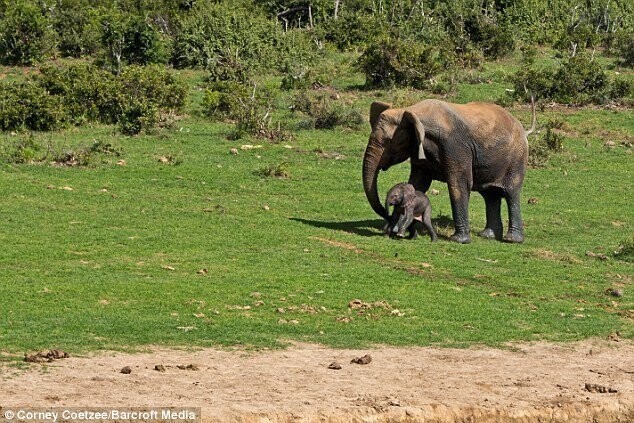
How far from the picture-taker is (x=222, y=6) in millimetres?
36094

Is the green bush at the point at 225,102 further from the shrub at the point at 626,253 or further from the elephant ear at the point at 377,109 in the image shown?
the shrub at the point at 626,253

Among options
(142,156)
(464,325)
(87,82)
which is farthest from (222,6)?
(464,325)

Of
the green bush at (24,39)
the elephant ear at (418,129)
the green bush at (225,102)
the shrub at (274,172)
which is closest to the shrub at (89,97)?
the green bush at (225,102)

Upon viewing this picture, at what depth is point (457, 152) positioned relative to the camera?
785 inches

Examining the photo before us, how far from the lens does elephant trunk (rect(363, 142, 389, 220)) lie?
776 inches

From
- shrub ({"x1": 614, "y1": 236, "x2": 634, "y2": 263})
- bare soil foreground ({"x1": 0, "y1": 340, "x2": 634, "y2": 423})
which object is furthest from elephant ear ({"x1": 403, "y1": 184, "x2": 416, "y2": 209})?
bare soil foreground ({"x1": 0, "y1": 340, "x2": 634, "y2": 423})

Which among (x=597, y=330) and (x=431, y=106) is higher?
(x=431, y=106)

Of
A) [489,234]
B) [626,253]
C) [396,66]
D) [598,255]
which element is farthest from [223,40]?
[626,253]

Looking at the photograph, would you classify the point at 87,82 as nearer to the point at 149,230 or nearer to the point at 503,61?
the point at 149,230

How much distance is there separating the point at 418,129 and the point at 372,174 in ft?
3.19

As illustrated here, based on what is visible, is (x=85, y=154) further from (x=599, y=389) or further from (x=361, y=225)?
(x=599, y=389)

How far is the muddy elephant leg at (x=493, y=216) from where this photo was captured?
821 inches

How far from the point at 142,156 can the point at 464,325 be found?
10619mm

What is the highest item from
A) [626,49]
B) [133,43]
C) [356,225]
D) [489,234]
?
[133,43]
